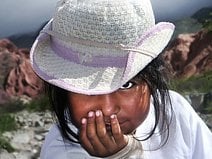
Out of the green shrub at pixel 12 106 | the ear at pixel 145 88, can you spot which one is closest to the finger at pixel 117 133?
the ear at pixel 145 88

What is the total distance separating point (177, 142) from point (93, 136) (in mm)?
287

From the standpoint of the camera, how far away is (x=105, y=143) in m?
1.47

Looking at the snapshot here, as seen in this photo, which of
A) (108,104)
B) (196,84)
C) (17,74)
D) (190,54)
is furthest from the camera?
(190,54)

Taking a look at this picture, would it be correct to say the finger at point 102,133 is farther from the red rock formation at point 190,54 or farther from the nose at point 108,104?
the red rock formation at point 190,54

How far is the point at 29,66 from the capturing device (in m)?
4.29

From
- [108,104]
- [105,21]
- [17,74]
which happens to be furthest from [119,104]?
[17,74]

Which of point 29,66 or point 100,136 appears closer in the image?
point 100,136

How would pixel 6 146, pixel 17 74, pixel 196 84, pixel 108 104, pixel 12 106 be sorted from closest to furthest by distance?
1. pixel 108 104
2. pixel 6 146
3. pixel 196 84
4. pixel 12 106
5. pixel 17 74

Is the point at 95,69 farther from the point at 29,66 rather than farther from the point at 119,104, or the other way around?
the point at 29,66

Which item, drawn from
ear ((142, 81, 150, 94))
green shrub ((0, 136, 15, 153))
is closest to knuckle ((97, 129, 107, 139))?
ear ((142, 81, 150, 94))

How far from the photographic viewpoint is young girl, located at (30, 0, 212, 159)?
1.42 m

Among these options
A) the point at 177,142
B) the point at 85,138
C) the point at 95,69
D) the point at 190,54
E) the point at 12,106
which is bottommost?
the point at 12,106

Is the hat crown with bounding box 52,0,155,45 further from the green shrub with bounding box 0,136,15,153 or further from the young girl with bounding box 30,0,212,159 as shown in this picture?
the green shrub with bounding box 0,136,15,153

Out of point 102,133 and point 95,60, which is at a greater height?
point 95,60
